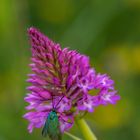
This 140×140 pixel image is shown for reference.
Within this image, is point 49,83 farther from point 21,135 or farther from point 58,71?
point 21,135

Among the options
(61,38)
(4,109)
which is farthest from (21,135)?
(61,38)

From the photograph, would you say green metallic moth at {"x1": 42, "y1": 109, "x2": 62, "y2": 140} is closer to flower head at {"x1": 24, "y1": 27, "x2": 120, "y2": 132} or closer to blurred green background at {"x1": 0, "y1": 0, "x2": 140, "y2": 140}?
flower head at {"x1": 24, "y1": 27, "x2": 120, "y2": 132}

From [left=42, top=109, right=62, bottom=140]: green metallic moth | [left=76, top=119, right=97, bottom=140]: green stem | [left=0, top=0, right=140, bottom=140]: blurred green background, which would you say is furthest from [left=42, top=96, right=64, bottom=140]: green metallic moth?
[left=0, top=0, right=140, bottom=140]: blurred green background

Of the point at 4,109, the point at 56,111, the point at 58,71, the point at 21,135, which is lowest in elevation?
the point at 56,111

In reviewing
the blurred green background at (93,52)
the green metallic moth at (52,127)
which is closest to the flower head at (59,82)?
the green metallic moth at (52,127)

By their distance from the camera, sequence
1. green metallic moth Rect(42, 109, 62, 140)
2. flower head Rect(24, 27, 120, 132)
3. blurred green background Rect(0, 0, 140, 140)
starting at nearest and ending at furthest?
green metallic moth Rect(42, 109, 62, 140) < flower head Rect(24, 27, 120, 132) < blurred green background Rect(0, 0, 140, 140)

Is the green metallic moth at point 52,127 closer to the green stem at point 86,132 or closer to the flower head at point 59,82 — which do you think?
the flower head at point 59,82

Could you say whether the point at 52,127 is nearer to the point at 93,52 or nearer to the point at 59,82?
the point at 59,82
